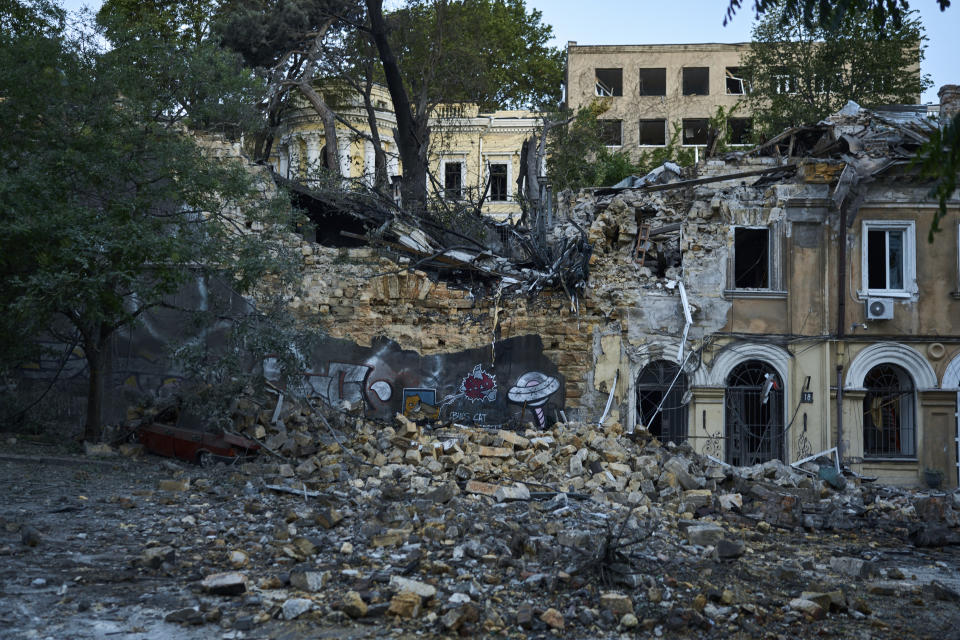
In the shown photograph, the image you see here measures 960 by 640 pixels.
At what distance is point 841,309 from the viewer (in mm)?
16859

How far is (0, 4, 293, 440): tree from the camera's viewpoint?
454 inches

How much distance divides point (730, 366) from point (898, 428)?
3741 mm

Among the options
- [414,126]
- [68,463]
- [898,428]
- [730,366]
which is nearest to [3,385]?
[68,463]

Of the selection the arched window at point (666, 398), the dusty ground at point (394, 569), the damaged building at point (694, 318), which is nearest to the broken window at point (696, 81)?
the damaged building at point (694, 318)

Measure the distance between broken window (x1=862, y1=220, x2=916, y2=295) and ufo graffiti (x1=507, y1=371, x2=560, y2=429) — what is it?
258 inches

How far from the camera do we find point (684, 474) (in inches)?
509

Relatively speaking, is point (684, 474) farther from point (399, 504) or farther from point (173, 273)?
point (173, 273)

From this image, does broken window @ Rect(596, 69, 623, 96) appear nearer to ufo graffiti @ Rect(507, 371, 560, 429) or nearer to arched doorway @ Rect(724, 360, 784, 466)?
arched doorway @ Rect(724, 360, 784, 466)

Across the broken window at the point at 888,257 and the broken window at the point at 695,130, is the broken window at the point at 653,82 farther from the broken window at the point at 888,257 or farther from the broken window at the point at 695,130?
the broken window at the point at 888,257

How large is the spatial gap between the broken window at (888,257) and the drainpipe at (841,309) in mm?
442

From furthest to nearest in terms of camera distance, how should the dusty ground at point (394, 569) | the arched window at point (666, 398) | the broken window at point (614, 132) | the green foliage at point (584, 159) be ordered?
the broken window at point (614, 132), the green foliage at point (584, 159), the arched window at point (666, 398), the dusty ground at point (394, 569)

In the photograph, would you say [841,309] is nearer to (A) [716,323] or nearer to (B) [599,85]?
(A) [716,323]

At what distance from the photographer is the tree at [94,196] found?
11.5 metres

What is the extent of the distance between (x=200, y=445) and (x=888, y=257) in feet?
43.4
